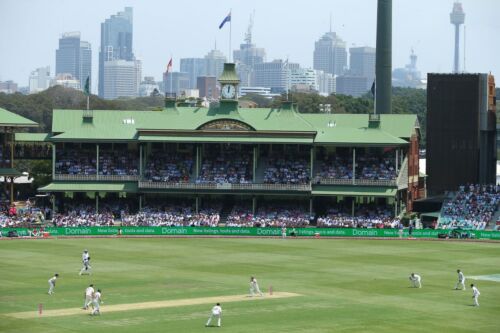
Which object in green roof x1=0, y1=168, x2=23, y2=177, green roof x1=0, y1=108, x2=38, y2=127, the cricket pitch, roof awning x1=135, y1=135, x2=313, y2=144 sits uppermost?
green roof x1=0, y1=108, x2=38, y2=127

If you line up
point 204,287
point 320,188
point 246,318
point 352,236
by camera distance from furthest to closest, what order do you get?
point 320,188
point 352,236
point 204,287
point 246,318

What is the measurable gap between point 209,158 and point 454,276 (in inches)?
1616

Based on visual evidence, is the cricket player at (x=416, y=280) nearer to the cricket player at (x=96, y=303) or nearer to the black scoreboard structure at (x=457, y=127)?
A: the cricket player at (x=96, y=303)

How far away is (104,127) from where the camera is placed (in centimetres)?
9975

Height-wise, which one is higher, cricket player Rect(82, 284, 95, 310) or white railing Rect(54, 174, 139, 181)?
white railing Rect(54, 174, 139, 181)

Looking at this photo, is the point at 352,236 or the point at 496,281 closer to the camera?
the point at 496,281

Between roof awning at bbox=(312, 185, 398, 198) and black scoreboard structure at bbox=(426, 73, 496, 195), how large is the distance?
8355 mm

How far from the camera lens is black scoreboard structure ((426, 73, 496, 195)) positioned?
324 feet

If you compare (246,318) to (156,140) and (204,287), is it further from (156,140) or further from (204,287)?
(156,140)

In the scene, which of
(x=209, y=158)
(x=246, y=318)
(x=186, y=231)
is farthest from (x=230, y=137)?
(x=246, y=318)

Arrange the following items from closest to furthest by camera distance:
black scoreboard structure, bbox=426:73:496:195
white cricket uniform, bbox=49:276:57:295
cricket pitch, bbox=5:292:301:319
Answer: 1. cricket pitch, bbox=5:292:301:319
2. white cricket uniform, bbox=49:276:57:295
3. black scoreboard structure, bbox=426:73:496:195

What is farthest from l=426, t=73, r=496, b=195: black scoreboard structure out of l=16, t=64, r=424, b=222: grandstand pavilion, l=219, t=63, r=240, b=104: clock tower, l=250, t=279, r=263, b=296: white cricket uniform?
l=250, t=279, r=263, b=296: white cricket uniform

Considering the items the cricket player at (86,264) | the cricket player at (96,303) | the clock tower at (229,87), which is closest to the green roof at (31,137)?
the clock tower at (229,87)

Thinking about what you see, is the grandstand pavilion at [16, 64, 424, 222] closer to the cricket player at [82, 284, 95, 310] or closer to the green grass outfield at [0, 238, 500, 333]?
the green grass outfield at [0, 238, 500, 333]
